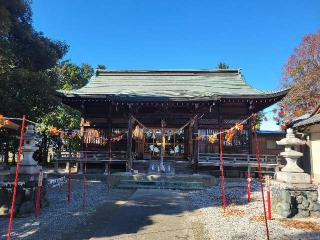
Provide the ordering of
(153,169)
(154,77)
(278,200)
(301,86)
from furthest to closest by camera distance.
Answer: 1. (301,86)
2. (154,77)
3. (153,169)
4. (278,200)

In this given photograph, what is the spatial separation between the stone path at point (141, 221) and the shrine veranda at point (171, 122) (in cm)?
673

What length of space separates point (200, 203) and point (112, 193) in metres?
4.19

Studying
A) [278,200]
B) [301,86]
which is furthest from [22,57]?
[301,86]

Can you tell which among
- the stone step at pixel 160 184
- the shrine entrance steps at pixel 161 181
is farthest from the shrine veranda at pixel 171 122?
the stone step at pixel 160 184

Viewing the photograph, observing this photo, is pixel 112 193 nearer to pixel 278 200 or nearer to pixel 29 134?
pixel 29 134

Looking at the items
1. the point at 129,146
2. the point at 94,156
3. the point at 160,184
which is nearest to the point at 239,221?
the point at 160,184

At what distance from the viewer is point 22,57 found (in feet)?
65.6

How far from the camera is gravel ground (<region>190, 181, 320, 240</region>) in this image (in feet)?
23.0

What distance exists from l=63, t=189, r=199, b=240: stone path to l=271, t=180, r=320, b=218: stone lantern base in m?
2.87

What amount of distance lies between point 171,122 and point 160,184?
5.44 meters

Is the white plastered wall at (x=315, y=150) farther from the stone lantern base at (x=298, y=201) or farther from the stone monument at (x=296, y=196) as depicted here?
the stone lantern base at (x=298, y=201)

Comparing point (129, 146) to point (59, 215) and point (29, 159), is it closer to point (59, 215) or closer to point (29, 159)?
point (29, 159)

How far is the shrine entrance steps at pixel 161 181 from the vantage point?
15.2 meters

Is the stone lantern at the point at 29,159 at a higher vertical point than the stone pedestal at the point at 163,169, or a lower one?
higher
